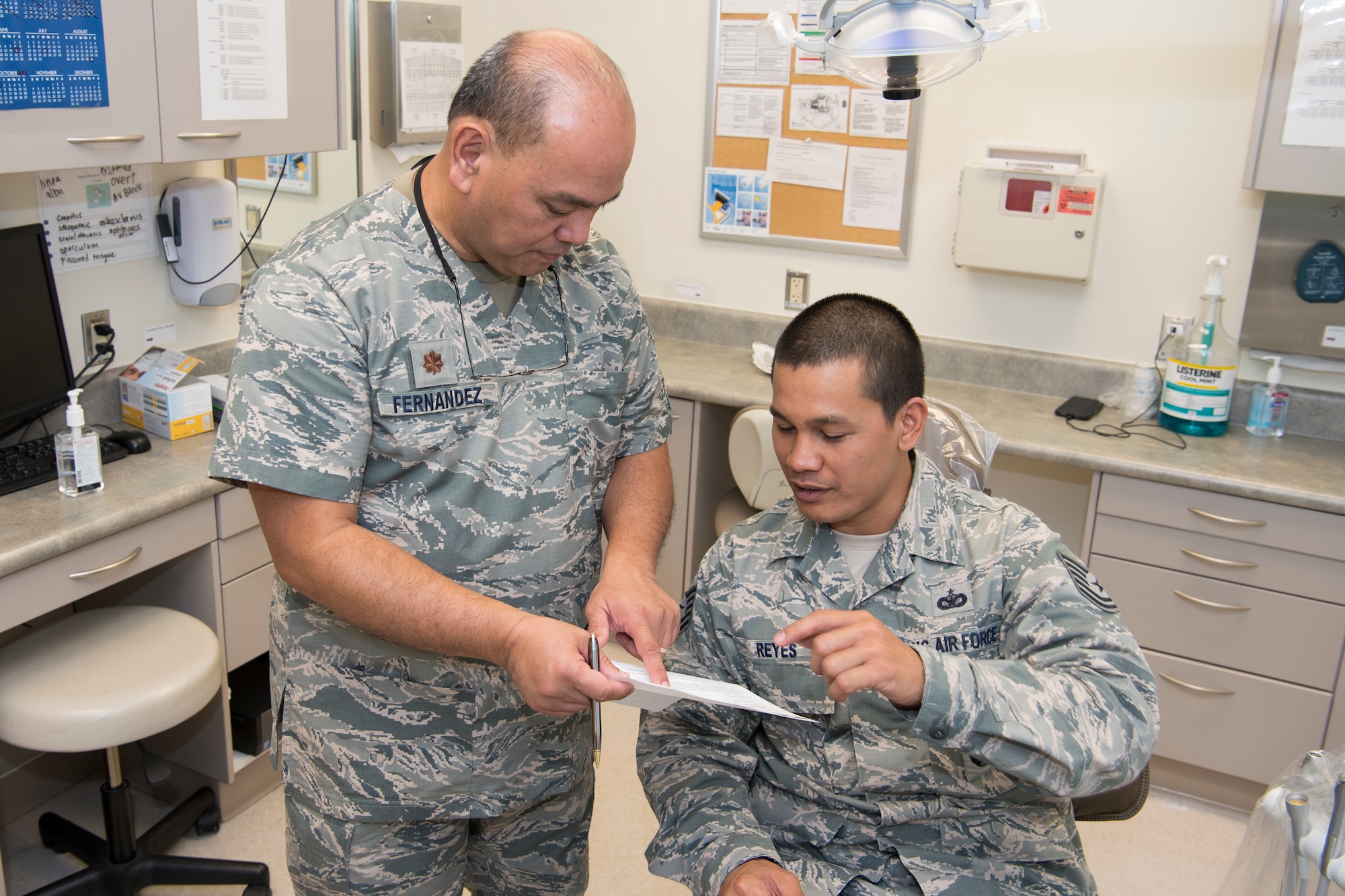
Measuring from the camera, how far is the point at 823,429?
154 centimetres

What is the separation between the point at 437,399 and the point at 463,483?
0.38ft

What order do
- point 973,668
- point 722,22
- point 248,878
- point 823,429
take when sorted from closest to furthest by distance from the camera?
point 973,668 → point 823,429 → point 248,878 → point 722,22

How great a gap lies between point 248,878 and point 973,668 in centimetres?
174

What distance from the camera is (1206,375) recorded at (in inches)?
110

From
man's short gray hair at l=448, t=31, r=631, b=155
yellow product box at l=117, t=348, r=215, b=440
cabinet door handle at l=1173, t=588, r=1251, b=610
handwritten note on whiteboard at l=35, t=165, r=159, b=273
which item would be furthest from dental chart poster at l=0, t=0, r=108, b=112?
cabinet door handle at l=1173, t=588, r=1251, b=610

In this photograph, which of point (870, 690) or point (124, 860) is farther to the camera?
point (124, 860)

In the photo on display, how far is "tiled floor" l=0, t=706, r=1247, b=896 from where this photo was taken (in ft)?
8.04

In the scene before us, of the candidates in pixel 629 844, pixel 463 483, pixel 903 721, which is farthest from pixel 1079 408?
pixel 463 483

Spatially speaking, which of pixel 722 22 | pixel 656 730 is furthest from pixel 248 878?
pixel 722 22

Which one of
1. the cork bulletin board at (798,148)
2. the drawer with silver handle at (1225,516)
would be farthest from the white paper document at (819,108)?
the drawer with silver handle at (1225,516)

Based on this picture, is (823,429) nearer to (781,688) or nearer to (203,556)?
(781,688)

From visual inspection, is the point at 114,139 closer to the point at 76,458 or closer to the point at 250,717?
the point at 76,458

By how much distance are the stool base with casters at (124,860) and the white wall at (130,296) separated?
97 centimetres

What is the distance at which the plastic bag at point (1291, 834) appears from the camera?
123 centimetres
